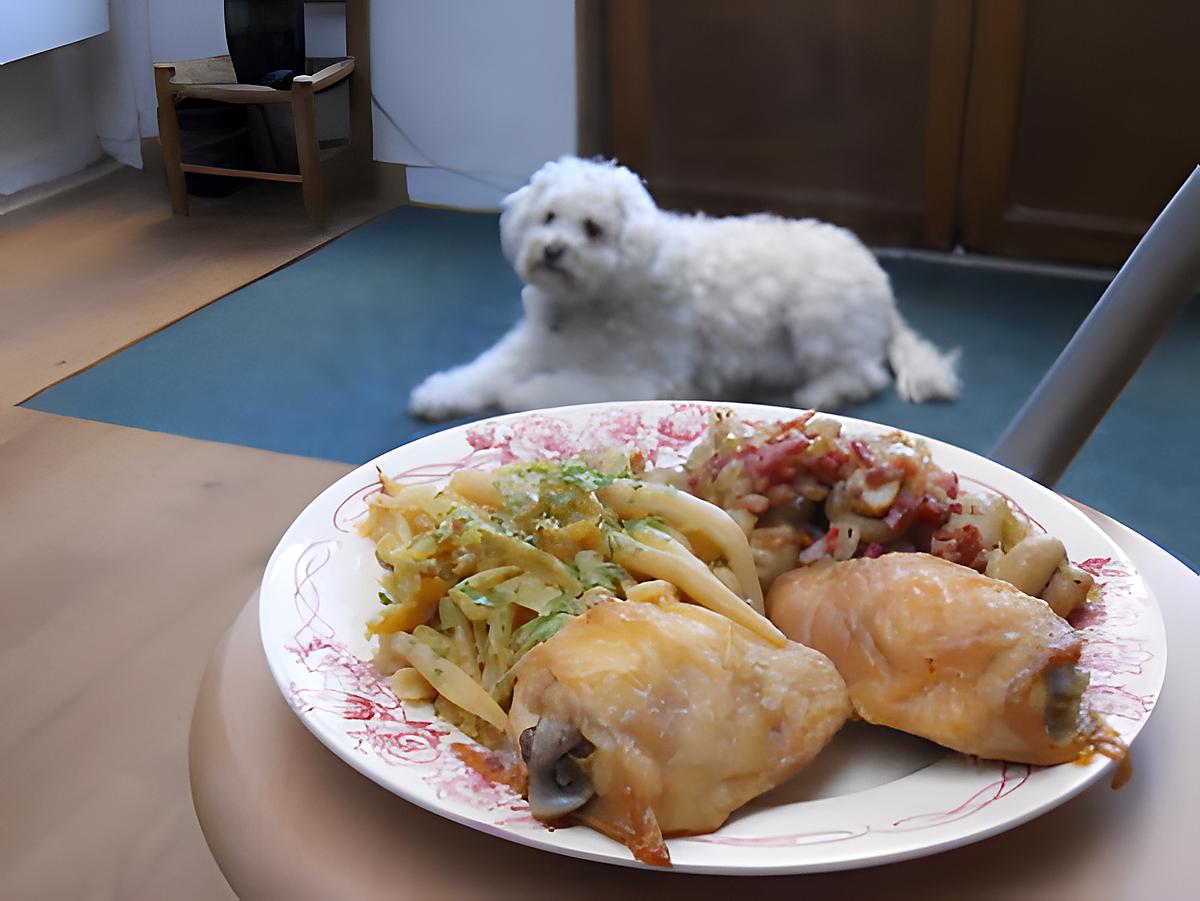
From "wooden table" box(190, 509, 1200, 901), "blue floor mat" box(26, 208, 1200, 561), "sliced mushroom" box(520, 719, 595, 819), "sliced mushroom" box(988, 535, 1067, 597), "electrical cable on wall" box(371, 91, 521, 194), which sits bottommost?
"blue floor mat" box(26, 208, 1200, 561)

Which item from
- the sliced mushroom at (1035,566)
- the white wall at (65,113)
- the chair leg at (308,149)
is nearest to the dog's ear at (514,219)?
the chair leg at (308,149)

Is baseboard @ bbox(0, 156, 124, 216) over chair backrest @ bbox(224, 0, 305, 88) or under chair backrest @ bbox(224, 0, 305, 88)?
Result: under

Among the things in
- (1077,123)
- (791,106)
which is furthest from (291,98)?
(1077,123)

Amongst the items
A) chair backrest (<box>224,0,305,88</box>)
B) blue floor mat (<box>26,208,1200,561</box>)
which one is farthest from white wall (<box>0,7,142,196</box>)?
blue floor mat (<box>26,208,1200,561</box>)

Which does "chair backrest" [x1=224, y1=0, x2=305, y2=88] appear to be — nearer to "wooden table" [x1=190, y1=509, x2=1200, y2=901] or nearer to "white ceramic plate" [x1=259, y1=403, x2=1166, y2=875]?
"white ceramic plate" [x1=259, y1=403, x2=1166, y2=875]

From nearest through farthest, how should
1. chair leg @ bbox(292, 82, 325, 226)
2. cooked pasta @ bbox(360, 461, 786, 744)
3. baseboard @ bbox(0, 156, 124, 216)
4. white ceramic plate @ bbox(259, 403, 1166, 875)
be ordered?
white ceramic plate @ bbox(259, 403, 1166, 875)
cooked pasta @ bbox(360, 461, 786, 744)
chair leg @ bbox(292, 82, 325, 226)
baseboard @ bbox(0, 156, 124, 216)

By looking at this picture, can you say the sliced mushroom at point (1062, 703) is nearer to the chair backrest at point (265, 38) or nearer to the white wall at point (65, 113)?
the chair backrest at point (265, 38)

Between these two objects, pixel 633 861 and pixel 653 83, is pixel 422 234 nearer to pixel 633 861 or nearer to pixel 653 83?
pixel 653 83
